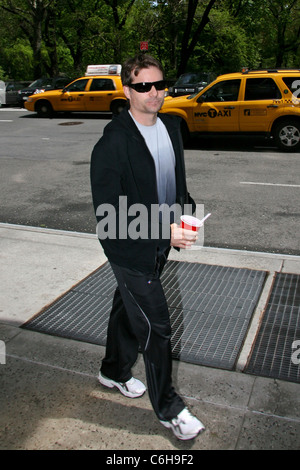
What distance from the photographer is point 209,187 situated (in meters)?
8.73

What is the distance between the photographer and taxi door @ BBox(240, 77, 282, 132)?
37.6 feet

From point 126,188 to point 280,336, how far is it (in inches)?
81.2

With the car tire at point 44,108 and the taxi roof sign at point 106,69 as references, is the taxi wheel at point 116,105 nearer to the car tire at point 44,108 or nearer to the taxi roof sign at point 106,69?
the taxi roof sign at point 106,69

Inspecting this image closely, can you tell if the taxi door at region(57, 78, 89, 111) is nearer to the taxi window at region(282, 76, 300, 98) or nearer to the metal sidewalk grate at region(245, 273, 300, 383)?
the taxi window at region(282, 76, 300, 98)

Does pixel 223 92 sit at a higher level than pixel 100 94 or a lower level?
higher

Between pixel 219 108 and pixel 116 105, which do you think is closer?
pixel 219 108

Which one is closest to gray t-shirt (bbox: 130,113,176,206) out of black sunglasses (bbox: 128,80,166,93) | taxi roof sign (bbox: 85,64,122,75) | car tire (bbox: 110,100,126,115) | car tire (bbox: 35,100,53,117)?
black sunglasses (bbox: 128,80,166,93)

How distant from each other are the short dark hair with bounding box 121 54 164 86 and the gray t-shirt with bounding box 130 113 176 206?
23 cm

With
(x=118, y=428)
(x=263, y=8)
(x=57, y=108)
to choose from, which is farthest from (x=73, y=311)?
(x=263, y=8)

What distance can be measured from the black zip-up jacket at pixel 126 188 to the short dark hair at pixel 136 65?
178 mm

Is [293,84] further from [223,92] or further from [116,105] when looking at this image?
[116,105]

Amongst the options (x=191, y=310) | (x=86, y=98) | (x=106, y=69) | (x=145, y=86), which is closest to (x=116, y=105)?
(x=86, y=98)

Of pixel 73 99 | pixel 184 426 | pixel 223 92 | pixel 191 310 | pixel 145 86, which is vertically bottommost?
pixel 191 310

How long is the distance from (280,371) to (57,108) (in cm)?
1830
